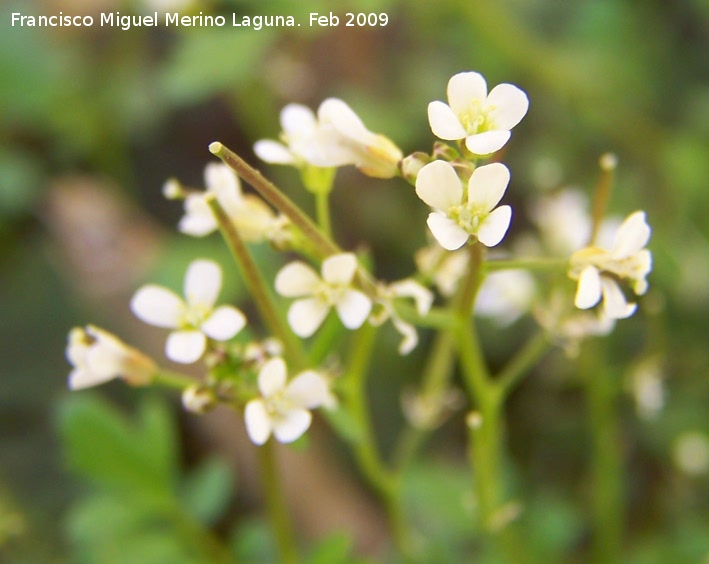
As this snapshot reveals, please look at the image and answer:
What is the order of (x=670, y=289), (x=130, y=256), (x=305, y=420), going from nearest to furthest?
(x=305, y=420) < (x=670, y=289) < (x=130, y=256)

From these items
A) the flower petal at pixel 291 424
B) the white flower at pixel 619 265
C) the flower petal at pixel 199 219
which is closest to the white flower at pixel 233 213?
the flower petal at pixel 199 219

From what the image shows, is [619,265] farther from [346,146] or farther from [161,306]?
[161,306]

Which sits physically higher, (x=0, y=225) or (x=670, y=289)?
(x=0, y=225)

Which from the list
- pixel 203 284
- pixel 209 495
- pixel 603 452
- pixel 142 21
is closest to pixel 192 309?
pixel 203 284

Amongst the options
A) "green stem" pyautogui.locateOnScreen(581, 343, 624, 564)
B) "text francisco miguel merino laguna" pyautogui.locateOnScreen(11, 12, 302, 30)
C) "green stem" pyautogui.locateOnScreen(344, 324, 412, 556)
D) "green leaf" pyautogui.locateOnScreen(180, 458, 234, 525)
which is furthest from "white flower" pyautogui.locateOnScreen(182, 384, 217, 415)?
"text francisco miguel merino laguna" pyautogui.locateOnScreen(11, 12, 302, 30)

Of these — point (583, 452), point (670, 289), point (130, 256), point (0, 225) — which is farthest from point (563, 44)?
point (0, 225)

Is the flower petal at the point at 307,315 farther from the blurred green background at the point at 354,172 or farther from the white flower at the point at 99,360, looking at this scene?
the blurred green background at the point at 354,172

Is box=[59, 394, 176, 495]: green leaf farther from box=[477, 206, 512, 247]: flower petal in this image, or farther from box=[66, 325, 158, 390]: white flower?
box=[477, 206, 512, 247]: flower petal

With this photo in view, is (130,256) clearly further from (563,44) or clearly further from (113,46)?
(563,44)
